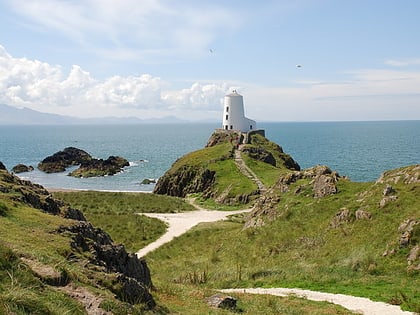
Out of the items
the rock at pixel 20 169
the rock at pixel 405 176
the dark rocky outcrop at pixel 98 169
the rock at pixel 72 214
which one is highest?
the rock at pixel 405 176

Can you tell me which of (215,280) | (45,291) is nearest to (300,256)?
(215,280)

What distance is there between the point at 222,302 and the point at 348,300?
6.94 meters

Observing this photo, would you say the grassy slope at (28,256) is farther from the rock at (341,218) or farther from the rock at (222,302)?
the rock at (341,218)

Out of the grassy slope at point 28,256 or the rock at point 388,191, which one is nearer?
the grassy slope at point 28,256

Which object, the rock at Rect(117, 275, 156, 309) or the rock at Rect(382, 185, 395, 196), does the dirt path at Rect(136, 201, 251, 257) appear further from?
the rock at Rect(117, 275, 156, 309)

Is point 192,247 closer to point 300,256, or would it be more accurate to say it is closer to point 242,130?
point 300,256

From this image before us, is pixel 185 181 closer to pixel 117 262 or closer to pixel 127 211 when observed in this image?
pixel 127 211

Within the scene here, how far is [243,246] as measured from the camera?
3453 centimetres

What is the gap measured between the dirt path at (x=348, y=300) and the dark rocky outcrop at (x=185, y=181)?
54210 mm

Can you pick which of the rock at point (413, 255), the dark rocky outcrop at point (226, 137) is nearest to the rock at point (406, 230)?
the rock at point (413, 255)

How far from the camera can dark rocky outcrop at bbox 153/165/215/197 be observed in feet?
259

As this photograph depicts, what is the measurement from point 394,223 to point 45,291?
895 inches

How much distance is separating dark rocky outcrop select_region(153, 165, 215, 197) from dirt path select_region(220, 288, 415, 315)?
54210 millimetres

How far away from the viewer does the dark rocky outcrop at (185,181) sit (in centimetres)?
7900
